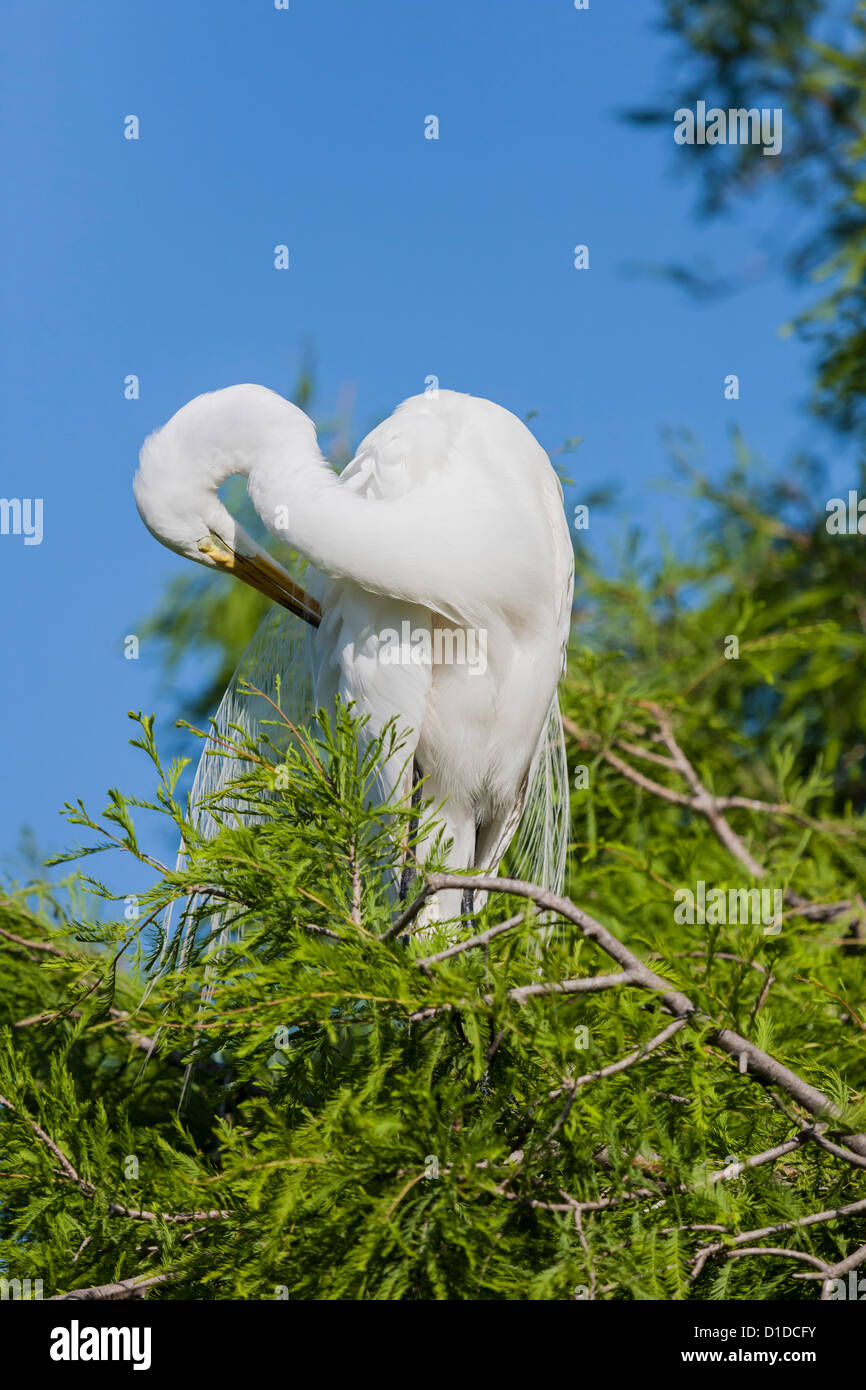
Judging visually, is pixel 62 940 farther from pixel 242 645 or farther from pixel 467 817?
pixel 242 645

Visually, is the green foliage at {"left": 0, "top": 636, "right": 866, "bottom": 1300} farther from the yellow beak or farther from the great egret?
the yellow beak

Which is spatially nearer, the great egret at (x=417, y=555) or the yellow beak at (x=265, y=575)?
the great egret at (x=417, y=555)

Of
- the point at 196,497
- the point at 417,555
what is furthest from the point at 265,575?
the point at 417,555

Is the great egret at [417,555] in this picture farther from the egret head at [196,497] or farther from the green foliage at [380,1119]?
the green foliage at [380,1119]

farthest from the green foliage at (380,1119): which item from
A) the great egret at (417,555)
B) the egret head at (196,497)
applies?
the egret head at (196,497)

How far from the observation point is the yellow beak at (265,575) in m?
2.35

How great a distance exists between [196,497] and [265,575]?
0.65 feet

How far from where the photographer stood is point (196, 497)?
2.30 metres

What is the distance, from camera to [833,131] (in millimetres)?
4309

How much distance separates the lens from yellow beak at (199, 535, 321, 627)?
2.35 metres

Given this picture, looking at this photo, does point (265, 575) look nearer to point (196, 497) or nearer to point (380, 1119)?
point (196, 497)

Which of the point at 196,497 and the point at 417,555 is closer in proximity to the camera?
the point at 417,555

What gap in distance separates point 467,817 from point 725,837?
58 centimetres

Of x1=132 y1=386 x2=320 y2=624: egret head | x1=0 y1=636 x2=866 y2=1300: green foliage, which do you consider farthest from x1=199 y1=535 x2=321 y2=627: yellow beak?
x1=0 y1=636 x2=866 y2=1300: green foliage
